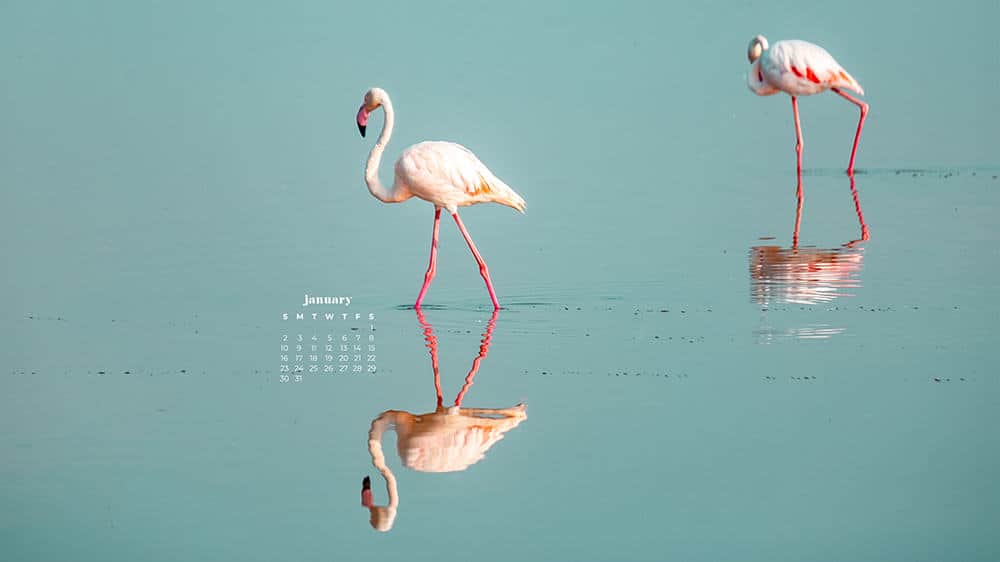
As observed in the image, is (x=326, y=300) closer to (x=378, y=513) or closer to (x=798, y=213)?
→ (x=378, y=513)

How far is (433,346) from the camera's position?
34.1ft

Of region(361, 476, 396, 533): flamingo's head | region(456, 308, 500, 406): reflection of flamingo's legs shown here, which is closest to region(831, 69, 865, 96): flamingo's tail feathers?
region(456, 308, 500, 406): reflection of flamingo's legs

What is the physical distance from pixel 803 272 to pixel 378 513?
6.35 meters

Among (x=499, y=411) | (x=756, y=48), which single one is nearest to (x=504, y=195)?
(x=499, y=411)

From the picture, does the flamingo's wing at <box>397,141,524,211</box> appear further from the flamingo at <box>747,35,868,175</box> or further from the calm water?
the flamingo at <box>747,35,868,175</box>

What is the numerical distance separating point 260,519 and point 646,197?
401 inches

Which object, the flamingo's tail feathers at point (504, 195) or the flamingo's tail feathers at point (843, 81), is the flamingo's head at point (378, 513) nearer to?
the flamingo's tail feathers at point (504, 195)

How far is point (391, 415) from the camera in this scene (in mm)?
8711

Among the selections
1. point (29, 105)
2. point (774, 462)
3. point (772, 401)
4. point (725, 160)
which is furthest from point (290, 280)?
point (29, 105)

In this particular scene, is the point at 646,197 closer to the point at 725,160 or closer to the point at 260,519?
the point at 725,160

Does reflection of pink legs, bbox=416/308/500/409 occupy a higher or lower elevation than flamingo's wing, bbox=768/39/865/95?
lower

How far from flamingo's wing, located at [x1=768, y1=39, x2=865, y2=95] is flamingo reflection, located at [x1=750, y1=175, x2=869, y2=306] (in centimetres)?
369

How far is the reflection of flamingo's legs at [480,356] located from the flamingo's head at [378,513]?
1.62 m

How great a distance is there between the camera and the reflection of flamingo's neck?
708cm
